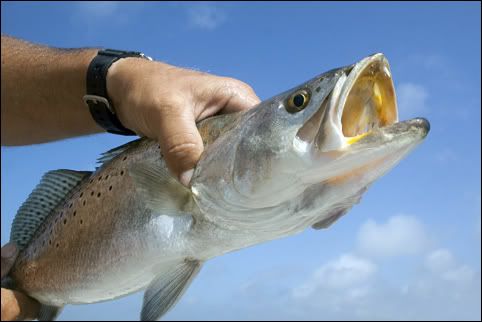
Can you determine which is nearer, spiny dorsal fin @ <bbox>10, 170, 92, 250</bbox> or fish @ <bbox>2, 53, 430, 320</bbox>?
fish @ <bbox>2, 53, 430, 320</bbox>

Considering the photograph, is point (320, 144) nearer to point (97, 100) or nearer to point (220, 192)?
point (220, 192)

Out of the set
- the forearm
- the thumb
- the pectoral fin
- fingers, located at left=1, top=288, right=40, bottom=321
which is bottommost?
fingers, located at left=1, top=288, right=40, bottom=321

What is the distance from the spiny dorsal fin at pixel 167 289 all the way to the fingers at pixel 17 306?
168cm

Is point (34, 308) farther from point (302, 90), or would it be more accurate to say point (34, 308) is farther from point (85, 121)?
point (302, 90)

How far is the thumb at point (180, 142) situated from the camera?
4.45 m

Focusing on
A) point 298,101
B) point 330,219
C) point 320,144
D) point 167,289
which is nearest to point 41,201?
point 167,289

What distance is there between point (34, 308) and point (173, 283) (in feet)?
6.67

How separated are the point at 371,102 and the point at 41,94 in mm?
3885

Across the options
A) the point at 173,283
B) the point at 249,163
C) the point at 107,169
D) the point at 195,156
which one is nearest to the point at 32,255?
the point at 107,169

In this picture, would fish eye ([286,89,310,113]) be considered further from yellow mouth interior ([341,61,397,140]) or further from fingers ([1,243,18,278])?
fingers ([1,243,18,278])

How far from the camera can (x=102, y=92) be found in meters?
5.37

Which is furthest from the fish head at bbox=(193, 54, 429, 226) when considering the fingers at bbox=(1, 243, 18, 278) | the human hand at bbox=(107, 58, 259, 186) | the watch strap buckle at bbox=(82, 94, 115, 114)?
the fingers at bbox=(1, 243, 18, 278)

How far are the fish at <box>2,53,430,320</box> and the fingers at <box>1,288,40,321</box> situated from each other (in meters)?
0.08

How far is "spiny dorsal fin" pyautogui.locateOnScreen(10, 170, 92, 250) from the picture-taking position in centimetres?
610
